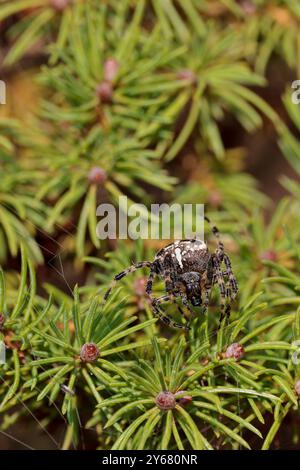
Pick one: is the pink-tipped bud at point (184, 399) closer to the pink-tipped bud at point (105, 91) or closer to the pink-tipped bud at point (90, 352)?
the pink-tipped bud at point (90, 352)

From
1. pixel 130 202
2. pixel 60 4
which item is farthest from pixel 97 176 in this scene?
pixel 60 4

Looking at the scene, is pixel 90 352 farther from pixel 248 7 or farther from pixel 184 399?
pixel 248 7

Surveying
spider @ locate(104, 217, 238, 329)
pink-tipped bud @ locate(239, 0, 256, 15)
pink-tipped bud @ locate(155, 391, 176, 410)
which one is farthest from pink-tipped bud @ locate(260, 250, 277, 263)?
pink-tipped bud @ locate(239, 0, 256, 15)

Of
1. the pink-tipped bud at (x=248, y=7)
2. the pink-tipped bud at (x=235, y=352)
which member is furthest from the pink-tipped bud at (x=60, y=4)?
the pink-tipped bud at (x=235, y=352)

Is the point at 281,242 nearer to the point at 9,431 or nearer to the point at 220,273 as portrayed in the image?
the point at 220,273

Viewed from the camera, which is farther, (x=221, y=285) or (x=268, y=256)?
(x=268, y=256)

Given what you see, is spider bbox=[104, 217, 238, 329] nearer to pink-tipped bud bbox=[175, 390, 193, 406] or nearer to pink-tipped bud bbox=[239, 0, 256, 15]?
pink-tipped bud bbox=[175, 390, 193, 406]

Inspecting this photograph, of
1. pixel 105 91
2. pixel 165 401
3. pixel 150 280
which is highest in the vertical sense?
pixel 105 91

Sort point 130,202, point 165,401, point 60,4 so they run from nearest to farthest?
point 165,401 → point 130,202 → point 60,4
